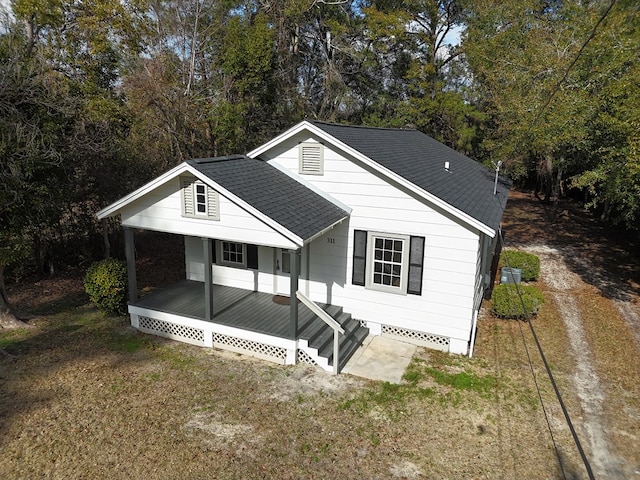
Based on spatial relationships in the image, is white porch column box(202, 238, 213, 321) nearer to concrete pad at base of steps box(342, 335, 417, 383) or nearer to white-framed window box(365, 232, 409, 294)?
concrete pad at base of steps box(342, 335, 417, 383)

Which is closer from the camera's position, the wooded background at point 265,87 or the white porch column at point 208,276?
the white porch column at point 208,276

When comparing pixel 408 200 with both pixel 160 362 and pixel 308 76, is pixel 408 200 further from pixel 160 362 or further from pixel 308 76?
pixel 308 76

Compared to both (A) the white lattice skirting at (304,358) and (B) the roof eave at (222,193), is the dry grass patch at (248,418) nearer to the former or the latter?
(A) the white lattice skirting at (304,358)

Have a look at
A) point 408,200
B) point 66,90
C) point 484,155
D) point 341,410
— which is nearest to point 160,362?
point 341,410

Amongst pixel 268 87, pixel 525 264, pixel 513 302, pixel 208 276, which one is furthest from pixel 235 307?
pixel 268 87

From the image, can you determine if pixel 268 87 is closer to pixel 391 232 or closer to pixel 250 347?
pixel 391 232

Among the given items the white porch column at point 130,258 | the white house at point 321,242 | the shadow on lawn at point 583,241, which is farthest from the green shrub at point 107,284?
the shadow on lawn at point 583,241

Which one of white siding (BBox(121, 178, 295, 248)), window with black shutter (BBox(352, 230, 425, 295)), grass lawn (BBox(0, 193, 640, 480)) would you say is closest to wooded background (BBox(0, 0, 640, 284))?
white siding (BBox(121, 178, 295, 248))
